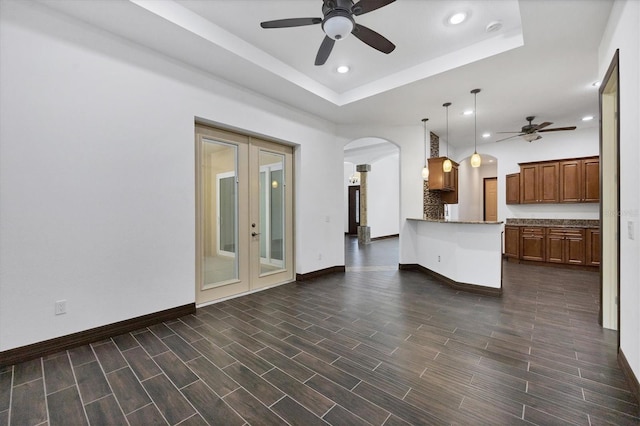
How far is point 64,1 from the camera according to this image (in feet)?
8.05

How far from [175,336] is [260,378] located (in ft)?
4.10

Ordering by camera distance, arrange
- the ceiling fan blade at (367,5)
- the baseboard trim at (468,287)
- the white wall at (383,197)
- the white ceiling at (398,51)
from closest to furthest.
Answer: the ceiling fan blade at (367,5) → the white ceiling at (398,51) → the baseboard trim at (468,287) → the white wall at (383,197)

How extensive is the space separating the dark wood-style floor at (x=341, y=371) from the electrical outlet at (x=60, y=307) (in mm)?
398

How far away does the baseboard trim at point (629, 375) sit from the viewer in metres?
1.83

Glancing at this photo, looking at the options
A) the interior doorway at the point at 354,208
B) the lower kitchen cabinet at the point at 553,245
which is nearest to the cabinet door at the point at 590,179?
the lower kitchen cabinet at the point at 553,245

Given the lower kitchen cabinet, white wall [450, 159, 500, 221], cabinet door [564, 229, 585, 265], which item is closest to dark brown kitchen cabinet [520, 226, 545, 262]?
the lower kitchen cabinet

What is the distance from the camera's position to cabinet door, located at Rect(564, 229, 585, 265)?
19.5 feet

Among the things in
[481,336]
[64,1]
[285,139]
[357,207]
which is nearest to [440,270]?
[481,336]

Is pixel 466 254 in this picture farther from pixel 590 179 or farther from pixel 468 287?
pixel 590 179

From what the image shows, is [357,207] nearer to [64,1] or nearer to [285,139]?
[285,139]

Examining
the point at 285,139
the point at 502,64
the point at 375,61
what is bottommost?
the point at 285,139

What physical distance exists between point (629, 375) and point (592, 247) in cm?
520

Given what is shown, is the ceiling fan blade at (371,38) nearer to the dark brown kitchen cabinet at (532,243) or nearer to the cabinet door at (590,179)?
the dark brown kitchen cabinet at (532,243)

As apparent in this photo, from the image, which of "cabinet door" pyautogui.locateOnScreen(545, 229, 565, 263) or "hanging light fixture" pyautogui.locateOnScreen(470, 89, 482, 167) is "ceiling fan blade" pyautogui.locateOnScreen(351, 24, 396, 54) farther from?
"cabinet door" pyautogui.locateOnScreen(545, 229, 565, 263)
